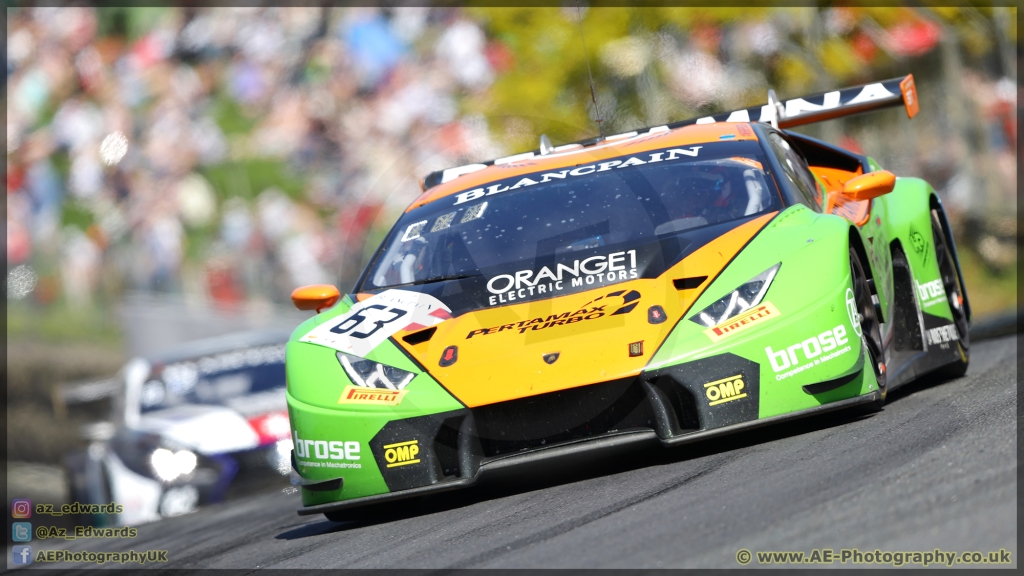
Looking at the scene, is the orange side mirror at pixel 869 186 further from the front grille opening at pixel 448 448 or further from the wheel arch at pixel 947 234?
the front grille opening at pixel 448 448

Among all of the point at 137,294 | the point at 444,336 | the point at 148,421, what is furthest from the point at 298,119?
the point at 444,336

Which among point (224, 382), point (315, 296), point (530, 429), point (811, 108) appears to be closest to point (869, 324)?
point (530, 429)

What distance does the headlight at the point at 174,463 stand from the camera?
8.55 meters

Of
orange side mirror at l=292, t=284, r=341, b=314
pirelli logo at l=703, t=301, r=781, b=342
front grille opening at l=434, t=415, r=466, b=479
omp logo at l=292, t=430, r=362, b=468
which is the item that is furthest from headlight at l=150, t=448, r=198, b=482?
pirelli logo at l=703, t=301, r=781, b=342

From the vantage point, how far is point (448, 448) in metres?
4.34

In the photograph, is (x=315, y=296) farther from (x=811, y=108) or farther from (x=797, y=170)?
(x=811, y=108)

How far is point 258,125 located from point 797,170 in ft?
60.0

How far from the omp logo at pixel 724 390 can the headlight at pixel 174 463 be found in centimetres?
530

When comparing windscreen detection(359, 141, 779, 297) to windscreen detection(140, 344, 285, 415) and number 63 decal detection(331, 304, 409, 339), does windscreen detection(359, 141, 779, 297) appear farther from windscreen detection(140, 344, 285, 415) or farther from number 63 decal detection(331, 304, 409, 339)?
windscreen detection(140, 344, 285, 415)

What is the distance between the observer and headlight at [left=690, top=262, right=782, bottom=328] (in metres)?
4.29

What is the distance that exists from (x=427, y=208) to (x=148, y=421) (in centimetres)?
422

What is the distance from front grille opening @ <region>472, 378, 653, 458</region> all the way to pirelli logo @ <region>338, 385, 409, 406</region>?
33cm

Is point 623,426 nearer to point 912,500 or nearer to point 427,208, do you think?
point 912,500

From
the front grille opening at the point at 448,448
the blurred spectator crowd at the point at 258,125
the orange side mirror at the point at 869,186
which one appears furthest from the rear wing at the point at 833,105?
the blurred spectator crowd at the point at 258,125
